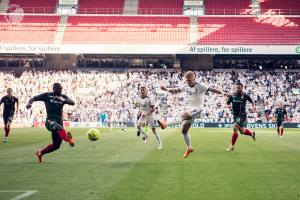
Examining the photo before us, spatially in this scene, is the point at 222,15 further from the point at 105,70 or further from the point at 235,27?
the point at 105,70

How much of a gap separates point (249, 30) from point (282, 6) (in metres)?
7.68

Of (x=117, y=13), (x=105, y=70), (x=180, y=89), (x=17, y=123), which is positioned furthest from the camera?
(x=117, y=13)

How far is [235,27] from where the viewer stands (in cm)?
5722

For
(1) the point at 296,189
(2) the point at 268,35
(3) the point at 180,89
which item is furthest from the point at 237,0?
(1) the point at 296,189

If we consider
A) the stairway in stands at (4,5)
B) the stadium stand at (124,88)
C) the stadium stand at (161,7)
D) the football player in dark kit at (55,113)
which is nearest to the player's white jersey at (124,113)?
the stadium stand at (124,88)

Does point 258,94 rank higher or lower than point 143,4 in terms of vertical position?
lower

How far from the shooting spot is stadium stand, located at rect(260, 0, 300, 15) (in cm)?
5984

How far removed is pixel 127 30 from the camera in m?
56.9

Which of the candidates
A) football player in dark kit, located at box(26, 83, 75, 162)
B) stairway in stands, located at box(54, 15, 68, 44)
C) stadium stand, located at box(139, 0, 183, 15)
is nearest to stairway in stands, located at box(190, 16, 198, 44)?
stadium stand, located at box(139, 0, 183, 15)

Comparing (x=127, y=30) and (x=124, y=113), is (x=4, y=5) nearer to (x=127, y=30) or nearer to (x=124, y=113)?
(x=127, y=30)

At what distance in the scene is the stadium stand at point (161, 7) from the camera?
200 feet

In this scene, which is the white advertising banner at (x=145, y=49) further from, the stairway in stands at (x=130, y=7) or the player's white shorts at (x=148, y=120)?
the player's white shorts at (x=148, y=120)

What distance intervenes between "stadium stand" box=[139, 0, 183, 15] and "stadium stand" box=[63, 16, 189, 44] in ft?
6.06

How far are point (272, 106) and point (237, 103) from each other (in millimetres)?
33168
